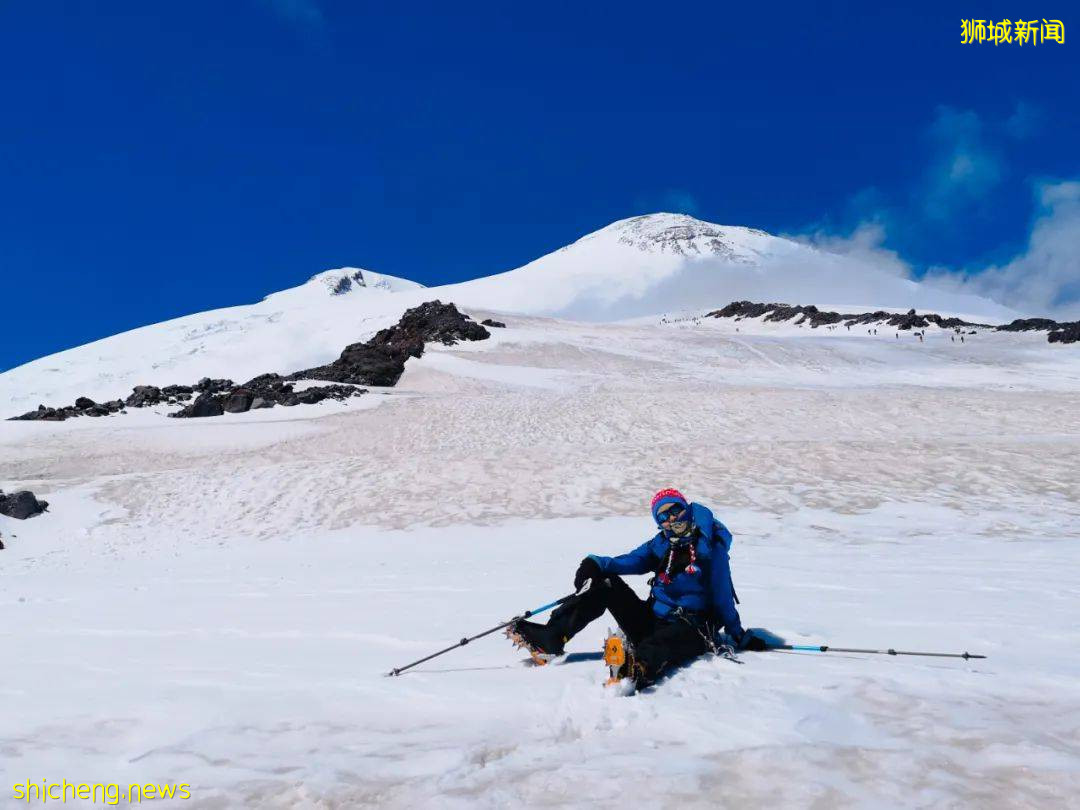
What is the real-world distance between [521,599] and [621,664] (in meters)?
3.38

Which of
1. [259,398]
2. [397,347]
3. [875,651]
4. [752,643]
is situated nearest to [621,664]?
[752,643]

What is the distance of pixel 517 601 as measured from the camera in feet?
24.2

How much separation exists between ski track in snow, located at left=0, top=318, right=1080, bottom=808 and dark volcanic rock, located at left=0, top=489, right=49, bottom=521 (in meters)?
0.38

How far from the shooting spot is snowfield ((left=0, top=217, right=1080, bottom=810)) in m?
3.22

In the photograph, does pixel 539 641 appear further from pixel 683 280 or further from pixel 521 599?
pixel 683 280

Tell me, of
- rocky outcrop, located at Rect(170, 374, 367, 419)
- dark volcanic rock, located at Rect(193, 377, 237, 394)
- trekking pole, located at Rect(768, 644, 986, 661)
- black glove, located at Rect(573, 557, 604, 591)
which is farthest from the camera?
dark volcanic rock, located at Rect(193, 377, 237, 394)

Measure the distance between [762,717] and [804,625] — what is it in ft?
8.25

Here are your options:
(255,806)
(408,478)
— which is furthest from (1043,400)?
(255,806)

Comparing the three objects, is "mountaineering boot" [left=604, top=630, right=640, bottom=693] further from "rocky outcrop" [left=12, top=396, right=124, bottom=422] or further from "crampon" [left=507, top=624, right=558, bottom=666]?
"rocky outcrop" [left=12, top=396, right=124, bottom=422]

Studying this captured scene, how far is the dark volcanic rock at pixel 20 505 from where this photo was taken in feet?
44.7

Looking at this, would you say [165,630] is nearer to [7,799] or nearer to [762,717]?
[7,799]

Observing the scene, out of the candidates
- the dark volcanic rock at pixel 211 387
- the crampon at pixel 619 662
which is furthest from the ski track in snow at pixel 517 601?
the dark volcanic rock at pixel 211 387

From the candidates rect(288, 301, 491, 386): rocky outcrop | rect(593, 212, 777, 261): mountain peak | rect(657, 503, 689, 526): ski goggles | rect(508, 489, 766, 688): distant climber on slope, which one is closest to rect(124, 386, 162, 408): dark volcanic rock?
rect(288, 301, 491, 386): rocky outcrop

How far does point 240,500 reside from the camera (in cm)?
1493
